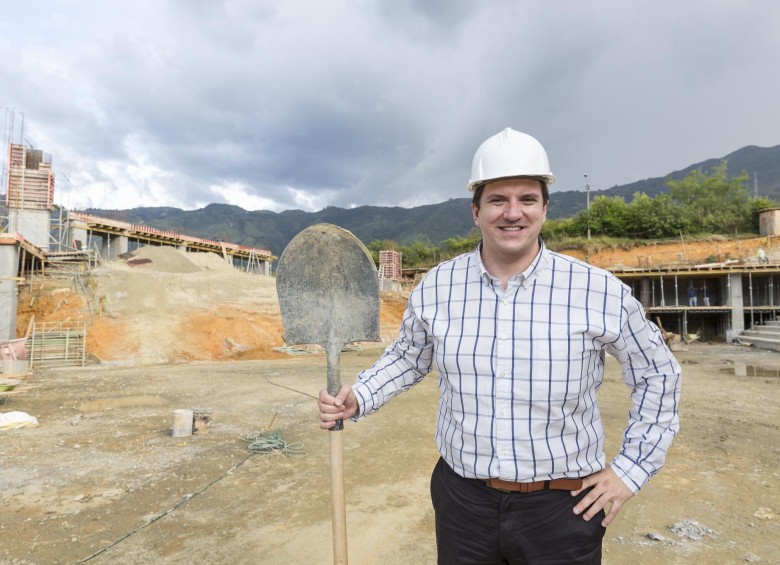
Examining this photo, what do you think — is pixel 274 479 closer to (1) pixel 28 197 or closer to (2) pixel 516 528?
(2) pixel 516 528

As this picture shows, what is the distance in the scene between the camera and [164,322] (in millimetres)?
18938

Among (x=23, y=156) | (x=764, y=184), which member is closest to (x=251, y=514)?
(x=23, y=156)

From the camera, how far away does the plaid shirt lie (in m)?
1.58

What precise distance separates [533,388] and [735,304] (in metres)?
28.3

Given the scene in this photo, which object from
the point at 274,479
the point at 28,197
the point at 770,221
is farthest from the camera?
the point at 770,221

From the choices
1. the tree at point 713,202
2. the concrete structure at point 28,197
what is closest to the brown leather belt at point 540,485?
the concrete structure at point 28,197

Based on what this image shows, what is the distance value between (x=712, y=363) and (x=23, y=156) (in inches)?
1342

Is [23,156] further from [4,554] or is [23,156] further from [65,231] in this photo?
[4,554]

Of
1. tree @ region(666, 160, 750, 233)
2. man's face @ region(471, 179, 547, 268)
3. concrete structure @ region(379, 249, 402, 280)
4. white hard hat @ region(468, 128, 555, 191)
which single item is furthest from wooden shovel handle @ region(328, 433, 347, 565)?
tree @ region(666, 160, 750, 233)

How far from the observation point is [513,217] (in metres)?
1.61

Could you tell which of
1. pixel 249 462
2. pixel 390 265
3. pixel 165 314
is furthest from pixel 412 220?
pixel 249 462

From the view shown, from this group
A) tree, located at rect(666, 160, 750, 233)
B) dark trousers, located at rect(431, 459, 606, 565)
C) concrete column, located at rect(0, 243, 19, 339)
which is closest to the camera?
dark trousers, located at rect(431, 459, 606, 565)

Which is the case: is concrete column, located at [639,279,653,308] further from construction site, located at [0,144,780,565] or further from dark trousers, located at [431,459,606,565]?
dark trousers, located at [431,459,606,565]

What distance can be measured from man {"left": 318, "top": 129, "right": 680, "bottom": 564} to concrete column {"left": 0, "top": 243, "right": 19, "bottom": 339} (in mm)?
20164
